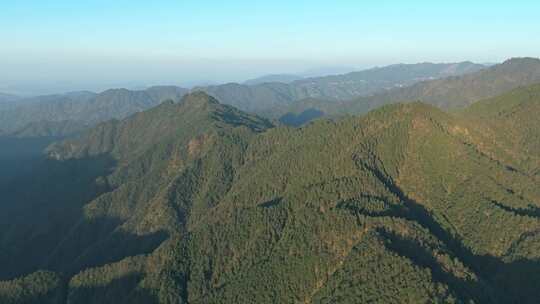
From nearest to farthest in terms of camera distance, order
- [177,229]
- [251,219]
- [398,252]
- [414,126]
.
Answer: [398,252] → [251,219] → [414,126] → [177,229]

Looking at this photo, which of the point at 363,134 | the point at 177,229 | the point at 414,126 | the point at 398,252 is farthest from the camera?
the point at 177,229

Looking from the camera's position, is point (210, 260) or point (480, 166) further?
point (480, 166)

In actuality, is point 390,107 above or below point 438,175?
above

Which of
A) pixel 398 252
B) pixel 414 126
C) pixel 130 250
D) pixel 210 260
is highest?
pixel 414 126

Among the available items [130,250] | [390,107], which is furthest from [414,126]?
[130,250]

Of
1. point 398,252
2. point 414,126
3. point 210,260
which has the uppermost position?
point 414,126

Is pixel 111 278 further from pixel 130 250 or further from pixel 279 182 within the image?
pixel 279 182

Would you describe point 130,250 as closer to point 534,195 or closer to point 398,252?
point 398,252

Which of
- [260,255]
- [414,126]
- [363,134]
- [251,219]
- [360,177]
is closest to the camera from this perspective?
[260,255]

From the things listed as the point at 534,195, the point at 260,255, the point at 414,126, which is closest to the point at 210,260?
the point at 260,255
